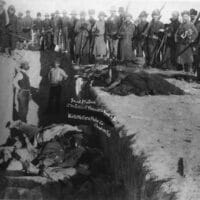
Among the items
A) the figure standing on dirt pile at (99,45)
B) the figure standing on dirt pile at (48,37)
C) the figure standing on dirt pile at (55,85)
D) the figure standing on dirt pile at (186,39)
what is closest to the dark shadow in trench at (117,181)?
the figure standing on dirt pile at (55,85)

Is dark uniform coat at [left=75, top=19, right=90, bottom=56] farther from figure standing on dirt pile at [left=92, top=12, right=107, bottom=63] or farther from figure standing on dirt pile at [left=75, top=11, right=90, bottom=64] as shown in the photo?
figure standing on dirt pile at [left=92, top=12, right=107, bottom=63]

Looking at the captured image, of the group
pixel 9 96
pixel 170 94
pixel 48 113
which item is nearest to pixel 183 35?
pixel 170 94

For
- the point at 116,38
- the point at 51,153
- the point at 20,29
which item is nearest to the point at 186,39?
the point at 116,38

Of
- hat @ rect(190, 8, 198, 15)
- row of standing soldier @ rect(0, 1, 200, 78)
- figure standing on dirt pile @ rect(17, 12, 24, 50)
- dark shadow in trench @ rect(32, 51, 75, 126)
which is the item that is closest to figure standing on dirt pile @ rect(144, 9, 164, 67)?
row of standing soldier @ rect(0, 1, 200, 78)

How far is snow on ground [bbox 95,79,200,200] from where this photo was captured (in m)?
2.20

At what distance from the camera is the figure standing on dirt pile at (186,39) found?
13.6 ft

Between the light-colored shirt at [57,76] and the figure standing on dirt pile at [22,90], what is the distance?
9.8 inches

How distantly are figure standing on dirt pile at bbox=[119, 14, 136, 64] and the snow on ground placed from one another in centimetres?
86

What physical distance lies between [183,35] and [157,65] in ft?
1.60

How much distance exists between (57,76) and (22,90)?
37cm

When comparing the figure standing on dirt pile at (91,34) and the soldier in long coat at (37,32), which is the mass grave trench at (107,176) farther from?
the soldier in long coat at (37,32)

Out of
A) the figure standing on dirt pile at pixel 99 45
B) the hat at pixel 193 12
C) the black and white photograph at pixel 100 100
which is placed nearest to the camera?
the black and white photograph at pixel 100 100

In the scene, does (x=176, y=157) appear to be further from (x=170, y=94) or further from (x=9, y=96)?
(x=9, y=96)

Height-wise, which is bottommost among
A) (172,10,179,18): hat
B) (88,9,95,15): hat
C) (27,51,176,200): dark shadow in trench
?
(27,51,176,200): dark shadow in trench
